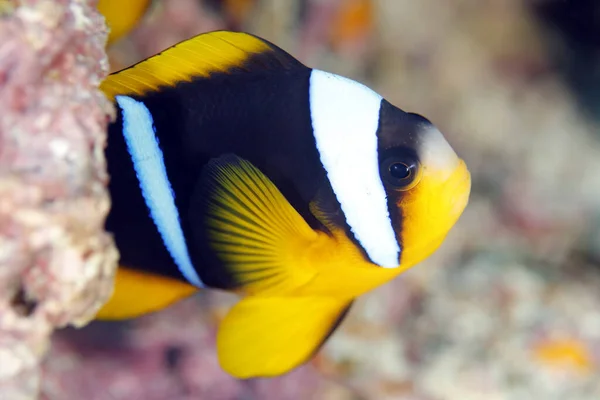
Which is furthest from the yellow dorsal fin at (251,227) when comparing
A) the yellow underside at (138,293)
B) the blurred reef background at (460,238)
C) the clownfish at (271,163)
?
the blurred reef background at (460,238)

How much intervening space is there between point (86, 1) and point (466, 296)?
1416 millimetres

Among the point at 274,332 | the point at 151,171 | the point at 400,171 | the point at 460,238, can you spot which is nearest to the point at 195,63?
the point at 151,171

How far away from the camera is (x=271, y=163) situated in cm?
89

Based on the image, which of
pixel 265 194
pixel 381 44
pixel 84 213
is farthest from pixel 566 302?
pixel 84 213

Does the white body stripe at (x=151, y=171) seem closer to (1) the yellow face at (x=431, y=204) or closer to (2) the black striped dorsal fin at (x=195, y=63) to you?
(2) the black striped dorsal fin at (x=195, y=63)

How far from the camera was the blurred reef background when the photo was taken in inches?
56.1

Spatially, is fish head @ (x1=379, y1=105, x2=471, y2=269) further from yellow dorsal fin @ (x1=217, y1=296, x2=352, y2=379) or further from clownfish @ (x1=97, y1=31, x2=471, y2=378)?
yellow dorsal fin @ (x1=217, y1=296, x2=352, y2=379)

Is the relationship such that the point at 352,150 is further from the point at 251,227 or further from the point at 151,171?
the point at 151,171

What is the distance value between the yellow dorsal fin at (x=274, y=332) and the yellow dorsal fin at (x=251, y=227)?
0.10 meters

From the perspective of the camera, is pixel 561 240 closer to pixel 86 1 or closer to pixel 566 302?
pixel 566 302

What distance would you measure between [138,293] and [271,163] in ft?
1.03

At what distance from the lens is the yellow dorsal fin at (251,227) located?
828 millimetres

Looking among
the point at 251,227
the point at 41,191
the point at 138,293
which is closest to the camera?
the point at 41,191

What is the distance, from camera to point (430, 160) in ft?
2.90
